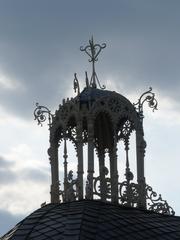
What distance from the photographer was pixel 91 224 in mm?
27750

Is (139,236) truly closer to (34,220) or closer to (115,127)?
(34,220)

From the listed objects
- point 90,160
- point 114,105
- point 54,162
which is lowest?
point 90,160

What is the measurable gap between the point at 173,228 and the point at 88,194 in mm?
3242

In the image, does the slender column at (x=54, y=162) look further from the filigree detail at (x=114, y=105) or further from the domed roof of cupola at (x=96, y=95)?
the filigree detail at (x=114, y=105)

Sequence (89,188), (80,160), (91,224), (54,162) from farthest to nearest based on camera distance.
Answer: (54,162), (80,160), (89,188), (91,224)

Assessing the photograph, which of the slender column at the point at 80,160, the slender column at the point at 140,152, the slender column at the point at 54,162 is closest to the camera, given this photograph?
the slender column at the point at 80,160

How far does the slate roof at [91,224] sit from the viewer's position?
2742cm

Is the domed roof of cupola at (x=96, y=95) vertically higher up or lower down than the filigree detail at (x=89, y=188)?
higher up

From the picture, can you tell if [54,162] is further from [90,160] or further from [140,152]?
[140,152]

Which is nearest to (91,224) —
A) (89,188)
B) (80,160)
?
(89,188)

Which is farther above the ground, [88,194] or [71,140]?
[71,140]

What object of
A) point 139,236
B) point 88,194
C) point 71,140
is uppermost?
point 71,140

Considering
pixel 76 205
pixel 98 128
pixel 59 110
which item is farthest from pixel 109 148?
pixel 76 205

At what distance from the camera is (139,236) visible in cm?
2805
